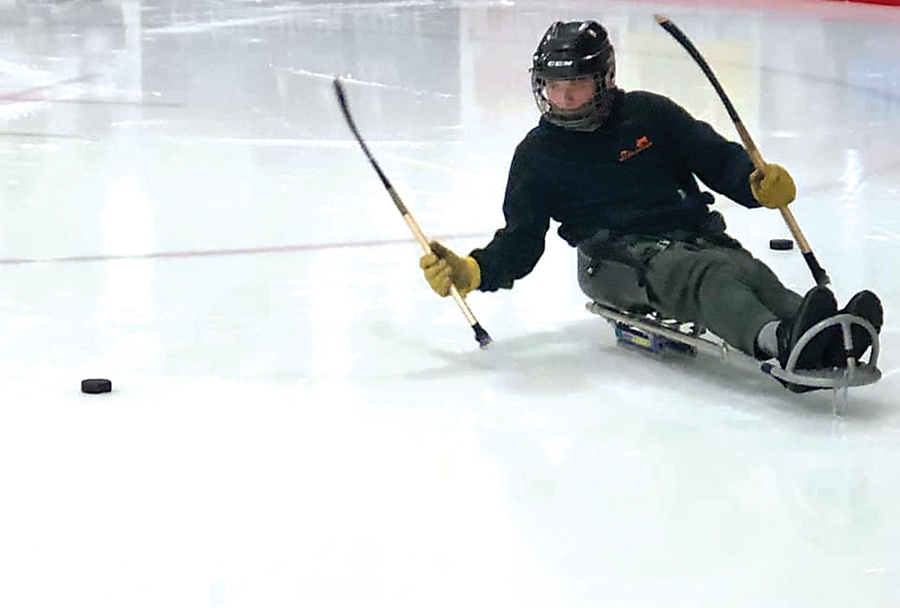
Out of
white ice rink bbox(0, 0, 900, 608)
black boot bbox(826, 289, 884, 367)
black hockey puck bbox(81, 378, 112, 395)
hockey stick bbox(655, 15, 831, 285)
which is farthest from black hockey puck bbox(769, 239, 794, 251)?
black hockey puck bbox(81, 378, 112, 395)

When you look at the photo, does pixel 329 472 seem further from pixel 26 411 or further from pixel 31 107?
pixel 31 107

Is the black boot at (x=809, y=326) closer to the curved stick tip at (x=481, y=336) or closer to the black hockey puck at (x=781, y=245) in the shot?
the curved stick tip at (x=481, y=336)

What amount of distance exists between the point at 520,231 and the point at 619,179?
188 mm

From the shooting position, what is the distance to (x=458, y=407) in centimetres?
242

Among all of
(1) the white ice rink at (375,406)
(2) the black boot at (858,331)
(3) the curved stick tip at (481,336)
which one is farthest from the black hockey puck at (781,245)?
(2) the black boot at (858,331)

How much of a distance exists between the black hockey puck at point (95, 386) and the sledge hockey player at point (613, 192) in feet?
1.76

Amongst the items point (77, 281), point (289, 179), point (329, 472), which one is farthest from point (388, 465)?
point (289, 179)

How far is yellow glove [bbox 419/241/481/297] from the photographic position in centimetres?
254

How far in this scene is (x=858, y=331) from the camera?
7.29 ft

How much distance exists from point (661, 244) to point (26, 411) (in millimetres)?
1039

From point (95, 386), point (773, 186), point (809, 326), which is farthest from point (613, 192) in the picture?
point (95, 386)

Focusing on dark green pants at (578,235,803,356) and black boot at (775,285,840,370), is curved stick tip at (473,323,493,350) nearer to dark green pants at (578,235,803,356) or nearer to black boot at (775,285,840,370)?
dark green pants at (578,235,803,356)

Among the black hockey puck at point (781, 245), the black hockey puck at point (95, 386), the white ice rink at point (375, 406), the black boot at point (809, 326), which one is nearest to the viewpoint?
the white ice rink at point (375, 406)

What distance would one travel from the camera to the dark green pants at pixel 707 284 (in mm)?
2357
